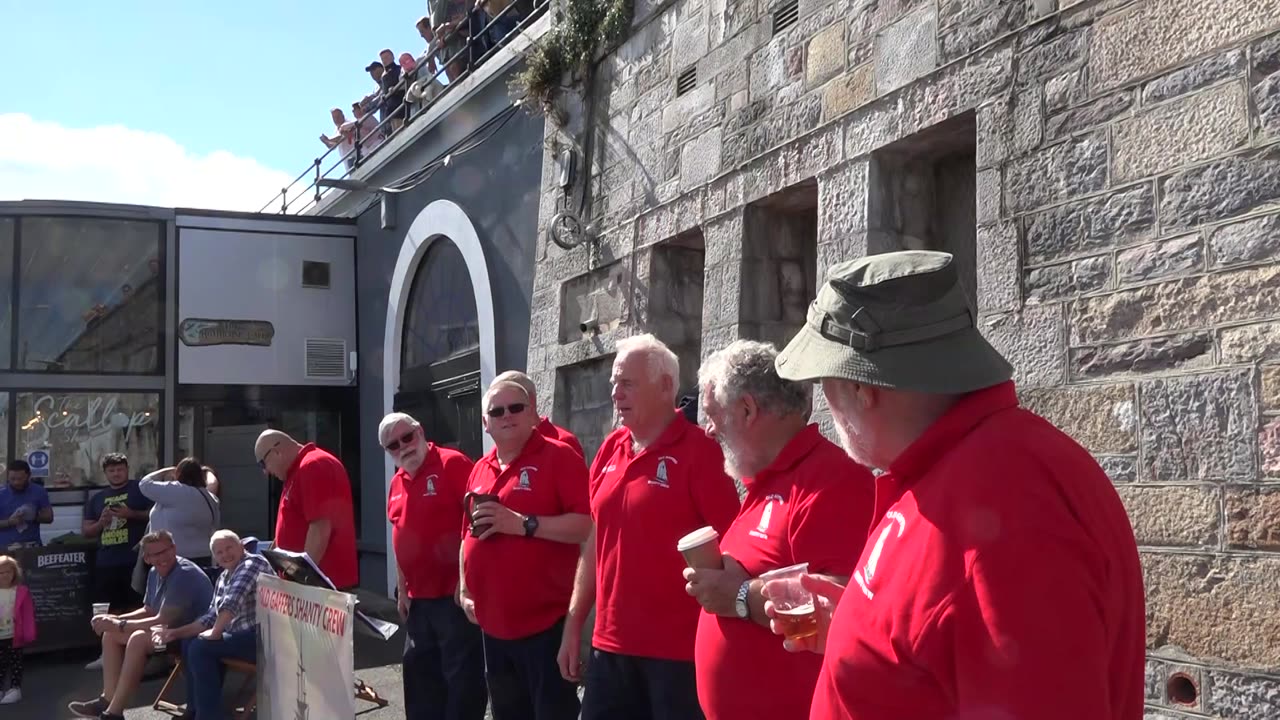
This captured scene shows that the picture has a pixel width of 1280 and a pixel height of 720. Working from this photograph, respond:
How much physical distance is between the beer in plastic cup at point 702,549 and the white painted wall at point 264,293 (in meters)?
12.0

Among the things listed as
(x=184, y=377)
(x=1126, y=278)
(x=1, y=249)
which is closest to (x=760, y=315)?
(x=1126, y=278)

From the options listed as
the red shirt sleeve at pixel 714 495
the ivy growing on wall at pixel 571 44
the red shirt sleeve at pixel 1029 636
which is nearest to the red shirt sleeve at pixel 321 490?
the ivy growing on wall at pixel 571 44

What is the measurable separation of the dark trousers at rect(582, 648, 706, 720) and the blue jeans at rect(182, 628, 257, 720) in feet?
11.3

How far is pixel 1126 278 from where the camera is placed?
3896mm

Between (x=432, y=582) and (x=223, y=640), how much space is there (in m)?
Answer: 1.87

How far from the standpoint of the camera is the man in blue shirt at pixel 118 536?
394 inches

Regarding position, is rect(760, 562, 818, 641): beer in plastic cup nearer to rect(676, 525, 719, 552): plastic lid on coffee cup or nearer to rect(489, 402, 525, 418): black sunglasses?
rect(676, 525, 719, 552): plastic lid on coffee cup

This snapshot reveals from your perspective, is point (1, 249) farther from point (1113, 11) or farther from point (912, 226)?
point (1113, 11)

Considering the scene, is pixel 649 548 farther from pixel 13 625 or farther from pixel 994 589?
pixel 13 625

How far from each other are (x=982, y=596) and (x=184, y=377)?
1337cm

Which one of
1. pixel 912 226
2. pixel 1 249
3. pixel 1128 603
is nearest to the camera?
pixel 1128 603

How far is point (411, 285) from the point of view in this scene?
12.6 m

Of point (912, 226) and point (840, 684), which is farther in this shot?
point (912, 226)

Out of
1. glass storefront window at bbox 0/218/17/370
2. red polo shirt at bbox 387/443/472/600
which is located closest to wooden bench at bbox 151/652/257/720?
red polo shirt at bbox 387/443/472/600
